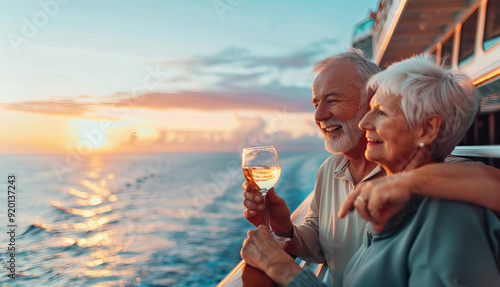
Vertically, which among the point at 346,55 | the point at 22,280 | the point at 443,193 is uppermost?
the point at 346,55

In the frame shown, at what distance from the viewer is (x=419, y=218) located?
0.85 meters

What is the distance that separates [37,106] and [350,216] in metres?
26.5

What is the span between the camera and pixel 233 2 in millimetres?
3238

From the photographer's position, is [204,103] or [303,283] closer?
[303,283]

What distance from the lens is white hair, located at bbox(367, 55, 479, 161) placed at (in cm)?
90

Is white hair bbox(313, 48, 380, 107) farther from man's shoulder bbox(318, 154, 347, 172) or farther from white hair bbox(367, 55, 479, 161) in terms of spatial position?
white hair bbox(367, 55, 479, 161)

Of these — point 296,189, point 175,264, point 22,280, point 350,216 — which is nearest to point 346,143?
point 350,216

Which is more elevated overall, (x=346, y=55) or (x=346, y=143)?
(x=346, y=55)

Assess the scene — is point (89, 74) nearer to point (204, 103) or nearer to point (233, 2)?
point (204, 103)

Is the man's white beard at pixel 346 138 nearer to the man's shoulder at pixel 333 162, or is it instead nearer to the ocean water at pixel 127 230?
the man's shoulder at pixel 333 162

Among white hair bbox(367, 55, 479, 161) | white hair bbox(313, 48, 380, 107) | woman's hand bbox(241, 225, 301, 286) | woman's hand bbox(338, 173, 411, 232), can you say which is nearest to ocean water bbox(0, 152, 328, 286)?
white hair bbox(313, 48, 380, 107)

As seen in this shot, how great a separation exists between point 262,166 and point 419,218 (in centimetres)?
56

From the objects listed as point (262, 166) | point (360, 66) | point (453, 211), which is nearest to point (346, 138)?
point (360, 66)

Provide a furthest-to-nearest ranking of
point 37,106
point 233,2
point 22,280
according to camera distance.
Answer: point 37,106, point 22,280, point 233,2
